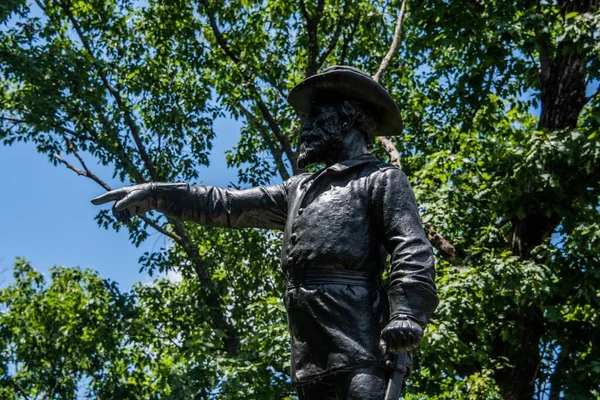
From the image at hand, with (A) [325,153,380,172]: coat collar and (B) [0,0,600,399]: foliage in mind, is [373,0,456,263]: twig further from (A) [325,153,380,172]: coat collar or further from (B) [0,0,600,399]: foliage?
(A) [325,153,380,172]: coat collar

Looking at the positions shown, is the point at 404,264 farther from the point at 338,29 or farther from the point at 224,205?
the point at 338,29

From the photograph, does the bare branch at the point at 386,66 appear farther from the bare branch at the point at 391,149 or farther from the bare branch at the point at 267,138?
the bare branch at the point at 267,138

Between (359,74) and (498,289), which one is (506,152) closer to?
(498,289)

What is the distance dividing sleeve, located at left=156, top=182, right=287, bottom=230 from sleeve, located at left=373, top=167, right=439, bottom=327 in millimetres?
672

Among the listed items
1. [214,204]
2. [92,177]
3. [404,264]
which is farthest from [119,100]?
[404,264]

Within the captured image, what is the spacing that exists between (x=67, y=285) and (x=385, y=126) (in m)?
18.5

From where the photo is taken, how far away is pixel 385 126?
5.44m

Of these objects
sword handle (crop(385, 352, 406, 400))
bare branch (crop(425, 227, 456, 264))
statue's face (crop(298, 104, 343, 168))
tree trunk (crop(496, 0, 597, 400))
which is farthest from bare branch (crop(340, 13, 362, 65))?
sword handle (crop(385, 352, 406, 400))

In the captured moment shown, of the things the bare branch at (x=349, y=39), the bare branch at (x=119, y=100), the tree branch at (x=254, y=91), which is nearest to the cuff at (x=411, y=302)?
the tree branch at (x=254, y=91)

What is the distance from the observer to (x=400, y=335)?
446cm

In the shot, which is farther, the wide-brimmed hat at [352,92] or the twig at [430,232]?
the twig at [430,232]

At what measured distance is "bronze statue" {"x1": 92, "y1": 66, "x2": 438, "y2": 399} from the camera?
4.65 metres

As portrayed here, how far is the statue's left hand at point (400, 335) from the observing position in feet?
14.6

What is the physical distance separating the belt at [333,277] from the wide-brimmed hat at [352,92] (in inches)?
35.9
